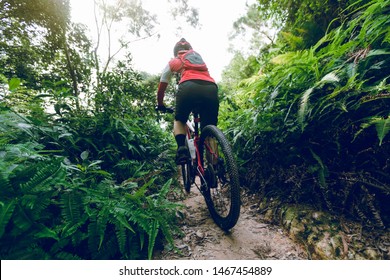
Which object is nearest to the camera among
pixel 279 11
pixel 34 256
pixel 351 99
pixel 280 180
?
pixel 34 256

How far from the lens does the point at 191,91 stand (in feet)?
7.03

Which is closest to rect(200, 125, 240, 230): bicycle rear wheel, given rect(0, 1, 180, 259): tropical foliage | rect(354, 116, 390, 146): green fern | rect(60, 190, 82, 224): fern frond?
rect(0, 1, 180, 259): tropical foliage

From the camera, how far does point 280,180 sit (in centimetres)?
215

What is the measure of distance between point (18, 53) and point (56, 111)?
30.3ft

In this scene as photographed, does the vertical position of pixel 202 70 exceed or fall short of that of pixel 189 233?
it exceeds it

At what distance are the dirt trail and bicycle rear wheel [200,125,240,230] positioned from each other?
14 centimetres

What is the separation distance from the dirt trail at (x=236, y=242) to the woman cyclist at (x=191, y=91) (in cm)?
91

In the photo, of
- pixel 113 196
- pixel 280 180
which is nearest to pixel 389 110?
A: pixel 280 180

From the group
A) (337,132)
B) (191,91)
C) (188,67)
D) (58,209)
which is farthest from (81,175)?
(337,132)

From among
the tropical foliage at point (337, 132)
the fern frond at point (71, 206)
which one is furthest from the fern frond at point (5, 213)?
the tropical foliage at point (337, 132)

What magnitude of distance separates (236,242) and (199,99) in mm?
1604

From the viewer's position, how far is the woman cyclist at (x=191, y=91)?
85.1 inches

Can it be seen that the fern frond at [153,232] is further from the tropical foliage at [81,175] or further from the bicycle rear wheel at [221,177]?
the bicycle rear wheel at [221,177]

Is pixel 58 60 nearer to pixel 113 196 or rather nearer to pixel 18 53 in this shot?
pixel 18 53
